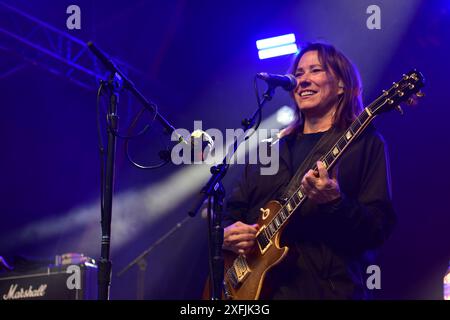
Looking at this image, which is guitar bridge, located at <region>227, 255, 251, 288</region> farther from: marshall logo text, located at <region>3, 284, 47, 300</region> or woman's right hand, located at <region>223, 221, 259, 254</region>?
marshall logo text, located at <region>3, 284, 47, 300</region>

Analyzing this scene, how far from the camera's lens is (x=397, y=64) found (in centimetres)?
602

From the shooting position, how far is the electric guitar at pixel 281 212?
3.08m

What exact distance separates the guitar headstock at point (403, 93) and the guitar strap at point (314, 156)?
29 centimetres

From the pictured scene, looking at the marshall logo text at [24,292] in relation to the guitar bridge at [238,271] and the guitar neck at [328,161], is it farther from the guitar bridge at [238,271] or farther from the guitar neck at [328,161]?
the guitar neck at [328,161]

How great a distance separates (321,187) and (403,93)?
30.3 inches

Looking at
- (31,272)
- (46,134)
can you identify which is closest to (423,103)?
(31,272)

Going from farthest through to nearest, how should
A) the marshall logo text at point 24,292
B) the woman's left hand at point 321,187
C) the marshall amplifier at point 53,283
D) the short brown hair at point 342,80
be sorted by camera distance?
1. the marshall logo text at point 24,292
2. the marshall amplifier at point 53,283
3. the short brown hair at point 342,80
4. the woman's left hand at point 321,187

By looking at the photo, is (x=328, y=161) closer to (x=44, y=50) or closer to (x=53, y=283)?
(x=53, y=283)

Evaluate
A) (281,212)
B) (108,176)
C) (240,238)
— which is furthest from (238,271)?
(108,176)

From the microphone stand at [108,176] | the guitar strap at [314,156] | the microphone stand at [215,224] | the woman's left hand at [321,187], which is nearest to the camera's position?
the microphone stand at [215,224]

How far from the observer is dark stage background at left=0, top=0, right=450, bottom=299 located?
5789 millimetres

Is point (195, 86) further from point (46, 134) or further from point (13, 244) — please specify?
point (13, 244)

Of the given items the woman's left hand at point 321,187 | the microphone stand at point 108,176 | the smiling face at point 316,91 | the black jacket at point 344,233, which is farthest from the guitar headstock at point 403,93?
the microphone stand at point 108,176
